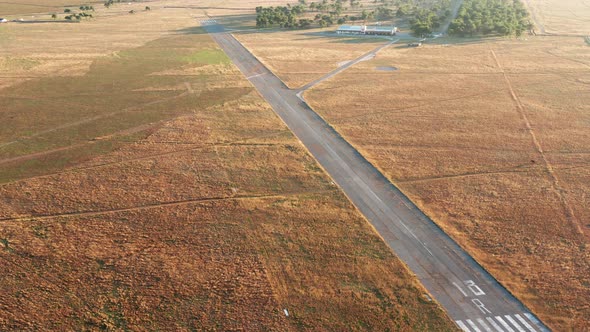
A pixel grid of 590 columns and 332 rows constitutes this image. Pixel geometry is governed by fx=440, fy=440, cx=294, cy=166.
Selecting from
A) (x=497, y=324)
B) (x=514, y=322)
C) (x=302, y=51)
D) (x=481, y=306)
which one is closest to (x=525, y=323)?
(x=514, y=322)

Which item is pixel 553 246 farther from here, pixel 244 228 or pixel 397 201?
pixel 244 228

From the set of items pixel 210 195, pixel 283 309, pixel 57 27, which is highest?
pixel 57 27

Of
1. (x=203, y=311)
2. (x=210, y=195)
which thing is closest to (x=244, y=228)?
(x=210, y=195)

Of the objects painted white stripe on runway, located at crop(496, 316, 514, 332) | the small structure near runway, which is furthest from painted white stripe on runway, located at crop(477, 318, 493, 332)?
the small structure near runway

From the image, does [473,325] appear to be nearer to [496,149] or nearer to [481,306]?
[481,306]

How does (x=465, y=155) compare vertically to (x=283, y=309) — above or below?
above
